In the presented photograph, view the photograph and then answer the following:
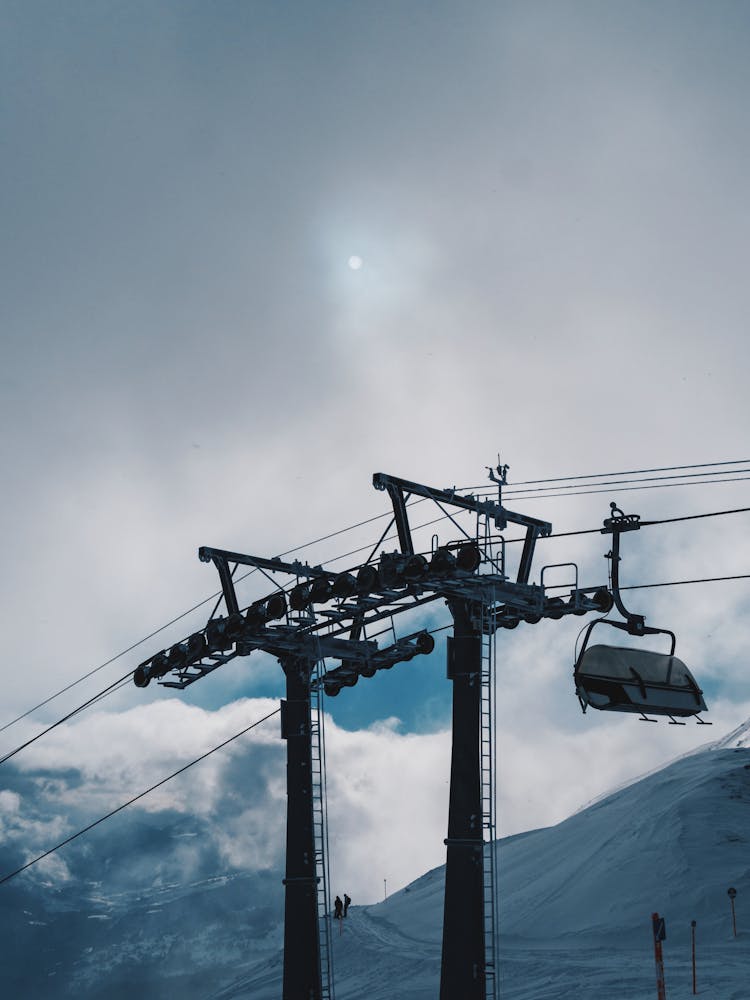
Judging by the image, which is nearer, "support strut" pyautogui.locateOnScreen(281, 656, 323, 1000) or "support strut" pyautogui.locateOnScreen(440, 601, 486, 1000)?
"support strut" pyautogui.locateOnScreen(440, 601, 486, 1000)

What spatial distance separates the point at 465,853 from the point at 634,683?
5.87 m

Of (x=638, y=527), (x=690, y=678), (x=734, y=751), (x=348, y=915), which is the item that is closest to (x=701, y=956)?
(x=690, y=678)

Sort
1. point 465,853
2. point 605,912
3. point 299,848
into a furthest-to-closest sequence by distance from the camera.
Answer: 1. point 605,912
2. point 299,848
3. point 465,853

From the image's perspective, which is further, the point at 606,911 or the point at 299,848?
the point at 606,911

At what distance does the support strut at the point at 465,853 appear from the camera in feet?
70.2

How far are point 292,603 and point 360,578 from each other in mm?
3471

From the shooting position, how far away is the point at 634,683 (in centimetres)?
1819

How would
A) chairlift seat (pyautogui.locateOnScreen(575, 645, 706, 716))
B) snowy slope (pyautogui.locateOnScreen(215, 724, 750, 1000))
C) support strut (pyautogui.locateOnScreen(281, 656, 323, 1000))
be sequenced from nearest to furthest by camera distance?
chairlift seat (pyautogui.locateOnScreen(575, 645, 706, 716)) → support strut (pyautogui.locateOnScreen(281, 656, 323, 1000)) → snowy slope (pyautogui.locateOnScreen(215, 724, 750, 1000))

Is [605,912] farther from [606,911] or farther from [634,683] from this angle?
[634,683]

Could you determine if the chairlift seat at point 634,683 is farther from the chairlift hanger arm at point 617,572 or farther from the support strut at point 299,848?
the support strut at point 299,848

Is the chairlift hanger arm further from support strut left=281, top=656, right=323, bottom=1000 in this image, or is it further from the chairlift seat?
support strut left=281, top=656, right=323, bottom=1000

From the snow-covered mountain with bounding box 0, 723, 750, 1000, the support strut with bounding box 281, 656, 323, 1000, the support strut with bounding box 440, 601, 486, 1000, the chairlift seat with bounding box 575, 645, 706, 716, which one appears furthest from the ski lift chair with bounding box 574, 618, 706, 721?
the support strut with bounding box 281, 656, 323, 1000

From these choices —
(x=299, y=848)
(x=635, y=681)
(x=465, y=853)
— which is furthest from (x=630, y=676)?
(x=299, y=848)

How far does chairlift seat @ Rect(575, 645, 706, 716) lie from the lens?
1816 centimetres
